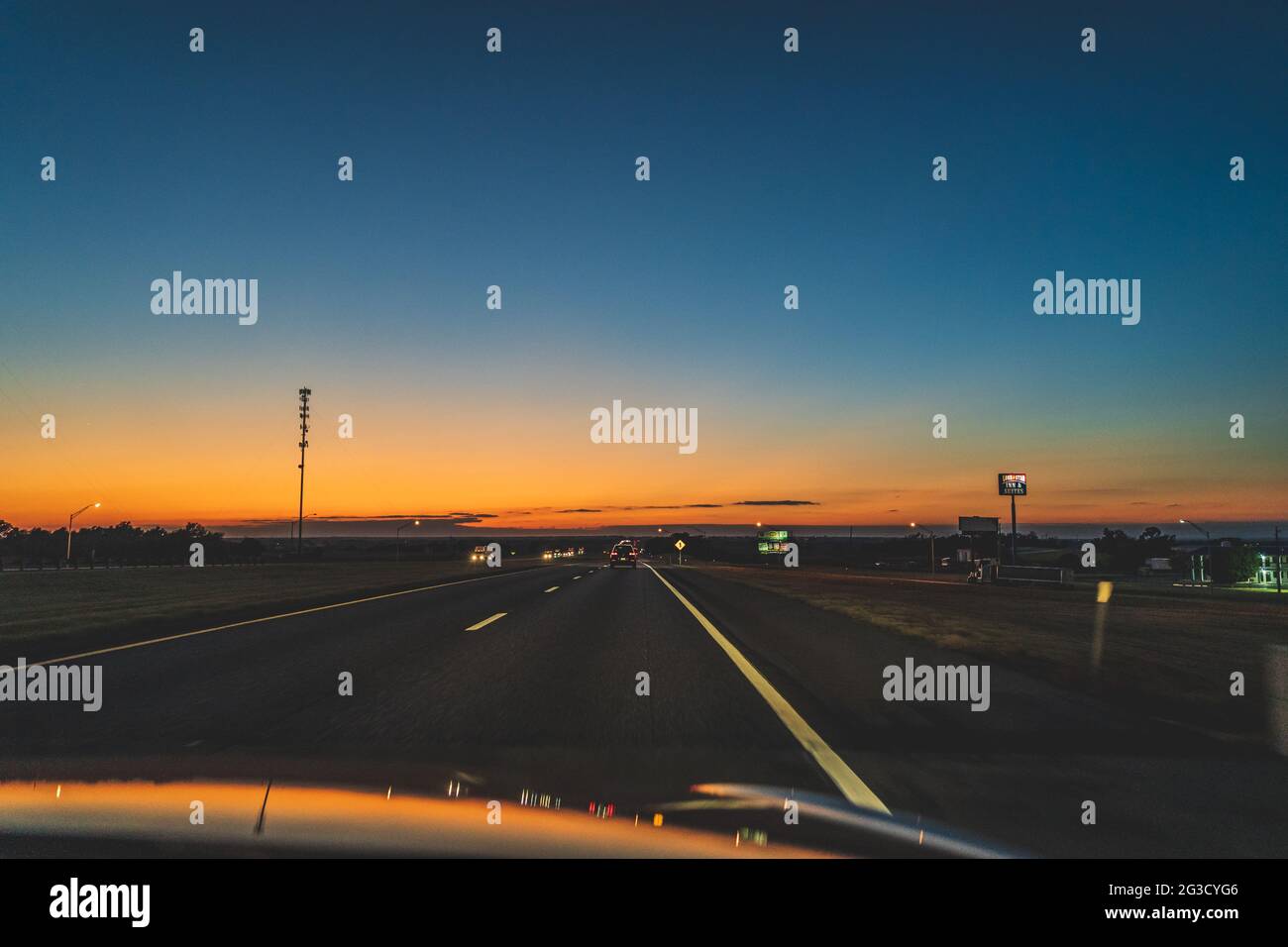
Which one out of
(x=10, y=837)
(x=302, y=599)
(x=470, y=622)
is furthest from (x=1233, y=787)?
(x=302, y=599)

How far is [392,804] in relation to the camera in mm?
4707

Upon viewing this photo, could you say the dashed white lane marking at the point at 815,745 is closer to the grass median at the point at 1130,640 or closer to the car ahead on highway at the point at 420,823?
the car ahead on highway at the point at 420,823

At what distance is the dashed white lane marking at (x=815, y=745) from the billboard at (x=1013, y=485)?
6473 centimetres

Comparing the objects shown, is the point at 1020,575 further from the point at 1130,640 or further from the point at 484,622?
the point at 484,622

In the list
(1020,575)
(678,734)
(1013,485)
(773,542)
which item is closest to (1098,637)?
(678,734)

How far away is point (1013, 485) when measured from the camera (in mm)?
69875

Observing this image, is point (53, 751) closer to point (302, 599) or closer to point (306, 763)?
point (306, 763)

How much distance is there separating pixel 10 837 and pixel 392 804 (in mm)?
1774

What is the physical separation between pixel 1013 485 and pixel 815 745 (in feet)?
229

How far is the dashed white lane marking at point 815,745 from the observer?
502cm

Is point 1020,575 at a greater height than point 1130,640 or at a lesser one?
lesser

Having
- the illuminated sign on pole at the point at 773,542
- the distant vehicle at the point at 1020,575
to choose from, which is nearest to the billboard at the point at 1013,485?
the distant vehicle at the point at 1020,575

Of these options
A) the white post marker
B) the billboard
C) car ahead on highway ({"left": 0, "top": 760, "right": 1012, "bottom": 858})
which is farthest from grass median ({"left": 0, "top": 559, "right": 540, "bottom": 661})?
the billboard

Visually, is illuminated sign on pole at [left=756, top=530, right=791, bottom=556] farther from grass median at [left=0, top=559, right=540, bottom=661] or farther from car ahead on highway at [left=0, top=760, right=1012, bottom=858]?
car ahead on highway at [left=0, top=760, right=1012, bottom=858]
